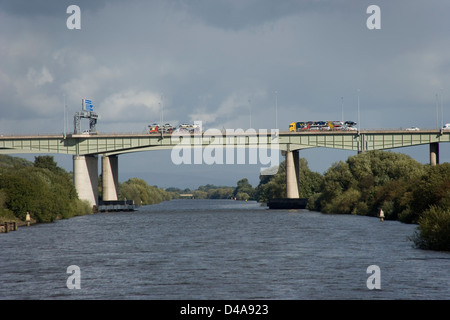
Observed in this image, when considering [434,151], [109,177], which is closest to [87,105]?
[109,177]

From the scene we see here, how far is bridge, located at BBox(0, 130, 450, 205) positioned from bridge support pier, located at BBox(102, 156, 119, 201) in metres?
5.73

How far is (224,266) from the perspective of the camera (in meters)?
39.9

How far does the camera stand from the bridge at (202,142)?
12362 centimetres

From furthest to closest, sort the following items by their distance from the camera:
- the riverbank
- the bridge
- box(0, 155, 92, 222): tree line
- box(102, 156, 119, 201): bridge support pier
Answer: box(102, 156, 119, 201): bridge support pier → the bridge → box(0, 155, 92, 222): tree line → the riverbank

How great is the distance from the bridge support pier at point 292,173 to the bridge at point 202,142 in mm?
194

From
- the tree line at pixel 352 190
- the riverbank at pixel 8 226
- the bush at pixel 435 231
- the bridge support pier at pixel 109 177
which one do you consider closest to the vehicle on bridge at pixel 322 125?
the tree line at pixel 352 190

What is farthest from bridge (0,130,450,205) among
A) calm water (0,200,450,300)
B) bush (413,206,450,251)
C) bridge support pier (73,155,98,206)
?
bush (413,206,450,251)

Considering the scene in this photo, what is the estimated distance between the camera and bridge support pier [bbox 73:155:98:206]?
124 m

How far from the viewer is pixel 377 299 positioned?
94.7ft

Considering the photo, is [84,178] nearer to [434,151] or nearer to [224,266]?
[434,151]

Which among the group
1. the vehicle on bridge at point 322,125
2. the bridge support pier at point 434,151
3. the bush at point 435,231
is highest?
the vehicle on bridge at point 322,125

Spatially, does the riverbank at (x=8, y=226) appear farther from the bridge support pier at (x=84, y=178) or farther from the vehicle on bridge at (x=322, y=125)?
the vehicle on bridge at (x=322, y=125)

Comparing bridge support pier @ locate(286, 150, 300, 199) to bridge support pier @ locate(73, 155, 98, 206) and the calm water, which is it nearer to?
bridge support pier @ locate(73, 155, 98, 206)
